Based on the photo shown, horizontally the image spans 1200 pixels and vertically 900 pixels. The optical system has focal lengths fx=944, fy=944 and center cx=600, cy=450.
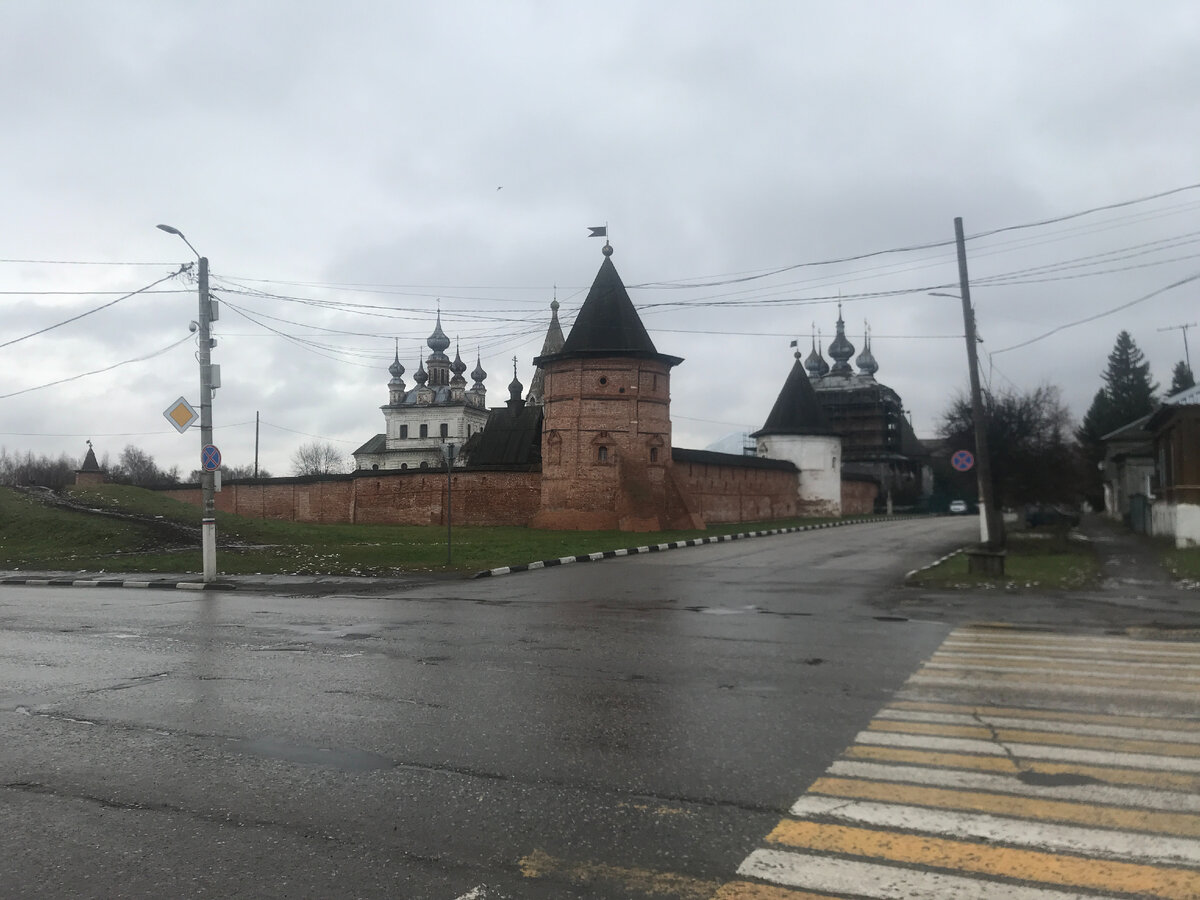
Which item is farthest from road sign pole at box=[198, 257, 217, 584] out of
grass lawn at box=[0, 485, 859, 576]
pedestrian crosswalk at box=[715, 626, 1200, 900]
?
pedestrian crosswalk at box=[715, 626, 1200, 900]

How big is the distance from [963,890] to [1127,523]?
38387 millimetres

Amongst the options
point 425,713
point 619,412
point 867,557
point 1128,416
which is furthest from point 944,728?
point 1128,416

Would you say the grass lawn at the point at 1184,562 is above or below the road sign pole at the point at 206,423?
below

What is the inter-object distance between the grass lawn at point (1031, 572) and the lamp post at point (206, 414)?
46.5ft

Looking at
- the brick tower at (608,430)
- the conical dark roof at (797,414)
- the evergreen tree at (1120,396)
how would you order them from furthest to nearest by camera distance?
the evergreen tree at (1120,396) < the conical dark roof at (797,414) < the brick tower at (608,430)

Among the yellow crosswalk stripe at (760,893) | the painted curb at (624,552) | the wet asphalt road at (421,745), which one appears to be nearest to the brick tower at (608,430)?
the painted curb at (624,552)

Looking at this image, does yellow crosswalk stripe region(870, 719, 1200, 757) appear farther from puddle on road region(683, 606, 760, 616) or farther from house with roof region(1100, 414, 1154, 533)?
house with roof region(1100, 414, 1154, 533)

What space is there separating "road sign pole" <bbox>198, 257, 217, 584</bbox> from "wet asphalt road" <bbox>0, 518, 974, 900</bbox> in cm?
711

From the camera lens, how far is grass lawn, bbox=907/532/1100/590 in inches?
641

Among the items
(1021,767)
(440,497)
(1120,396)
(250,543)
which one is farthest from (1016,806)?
(1120,396)

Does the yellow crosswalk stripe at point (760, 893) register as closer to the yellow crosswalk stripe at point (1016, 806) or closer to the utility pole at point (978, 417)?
the yellow crosswalk stripe at point (1016, 806)

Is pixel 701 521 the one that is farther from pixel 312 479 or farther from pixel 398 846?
pixel 398 846

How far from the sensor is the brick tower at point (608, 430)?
3872 centimetres

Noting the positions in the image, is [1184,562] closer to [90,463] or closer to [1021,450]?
[1021,450]
